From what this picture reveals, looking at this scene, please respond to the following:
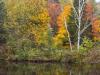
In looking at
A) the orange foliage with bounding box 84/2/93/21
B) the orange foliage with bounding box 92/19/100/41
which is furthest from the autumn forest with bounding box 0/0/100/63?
the orange foliage with bounding box 92/19/100/41

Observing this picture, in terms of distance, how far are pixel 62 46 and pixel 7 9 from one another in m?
8.59

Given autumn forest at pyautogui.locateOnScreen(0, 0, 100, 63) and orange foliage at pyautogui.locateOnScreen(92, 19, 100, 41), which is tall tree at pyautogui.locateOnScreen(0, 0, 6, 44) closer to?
autumn forest at pyautogui.locateOnScreen(0, 0, 100, 63)

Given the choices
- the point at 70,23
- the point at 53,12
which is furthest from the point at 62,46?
the point at 53,12

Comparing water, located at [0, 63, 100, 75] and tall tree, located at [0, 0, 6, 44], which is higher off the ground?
tall tree, located at [0, 0, 6, 44]

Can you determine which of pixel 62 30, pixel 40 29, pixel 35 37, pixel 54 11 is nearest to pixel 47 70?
pixel 35 37

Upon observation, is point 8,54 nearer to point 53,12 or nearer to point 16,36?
point 16,36

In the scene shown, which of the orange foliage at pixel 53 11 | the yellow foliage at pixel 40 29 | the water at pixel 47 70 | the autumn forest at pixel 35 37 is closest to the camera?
the water at pixel 47 70

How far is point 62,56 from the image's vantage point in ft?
125

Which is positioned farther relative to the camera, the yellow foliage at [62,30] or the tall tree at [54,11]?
the tall tree at [54,11]

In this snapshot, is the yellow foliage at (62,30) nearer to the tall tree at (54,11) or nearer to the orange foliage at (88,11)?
the orange foliage at (88,11)

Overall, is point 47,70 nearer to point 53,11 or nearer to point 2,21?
point 2,21

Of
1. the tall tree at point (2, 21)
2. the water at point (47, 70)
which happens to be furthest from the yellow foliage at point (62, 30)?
the water at point (47, 70)

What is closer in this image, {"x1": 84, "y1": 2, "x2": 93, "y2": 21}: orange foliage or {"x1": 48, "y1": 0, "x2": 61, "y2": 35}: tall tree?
{"x1": 84, "y1": 2, "x2": 93, "y2": 21}: orange foliage

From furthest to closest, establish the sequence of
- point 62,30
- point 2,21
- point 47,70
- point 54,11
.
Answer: point 54,11
point 62,30
point 2,21
point 47,70
